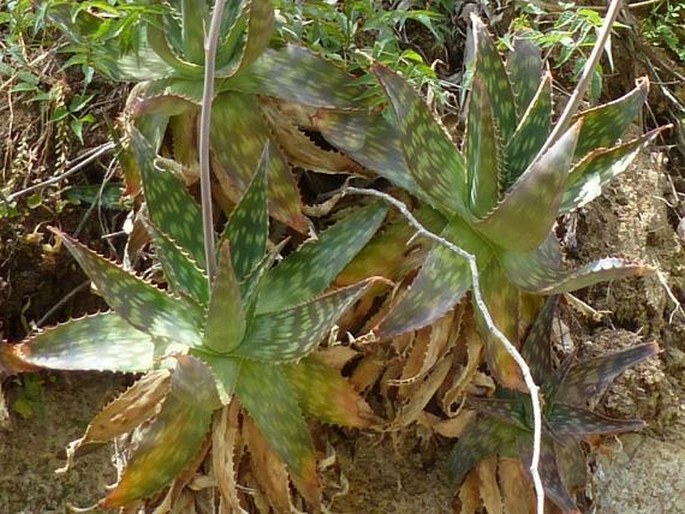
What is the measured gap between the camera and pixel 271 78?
141 centimetres

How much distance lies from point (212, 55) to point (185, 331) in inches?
14.6

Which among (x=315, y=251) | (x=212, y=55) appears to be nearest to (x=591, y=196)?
(x=315, y=251)

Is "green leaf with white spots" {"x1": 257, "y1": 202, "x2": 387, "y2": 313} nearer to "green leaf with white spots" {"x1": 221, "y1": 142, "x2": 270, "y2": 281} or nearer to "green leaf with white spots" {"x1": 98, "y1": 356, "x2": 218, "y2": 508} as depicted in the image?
"green leaf with white spots" {"x1": 221, "y1": 142, "x2": 270, "y2": 281}

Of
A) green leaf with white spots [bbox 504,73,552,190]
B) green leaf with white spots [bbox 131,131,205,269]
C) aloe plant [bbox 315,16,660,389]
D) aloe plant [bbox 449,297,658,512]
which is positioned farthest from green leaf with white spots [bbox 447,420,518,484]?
green leaf with white spots [bbox 131,131,205,269]

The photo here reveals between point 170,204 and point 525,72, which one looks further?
point 525,72

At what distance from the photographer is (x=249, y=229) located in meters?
1.32

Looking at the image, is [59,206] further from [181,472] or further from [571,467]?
[571,467]

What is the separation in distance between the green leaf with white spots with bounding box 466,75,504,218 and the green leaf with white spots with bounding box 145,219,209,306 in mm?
388

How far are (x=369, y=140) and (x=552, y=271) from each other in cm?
33

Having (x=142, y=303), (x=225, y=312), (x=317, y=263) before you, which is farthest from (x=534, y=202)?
(x=142, y=303)

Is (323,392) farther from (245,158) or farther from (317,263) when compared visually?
(245,158)

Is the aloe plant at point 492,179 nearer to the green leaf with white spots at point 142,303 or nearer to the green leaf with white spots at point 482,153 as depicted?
the green leaf with white spots at point 482,153

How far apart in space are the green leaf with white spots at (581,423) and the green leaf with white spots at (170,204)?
583mm

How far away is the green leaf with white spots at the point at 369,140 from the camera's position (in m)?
1.40
